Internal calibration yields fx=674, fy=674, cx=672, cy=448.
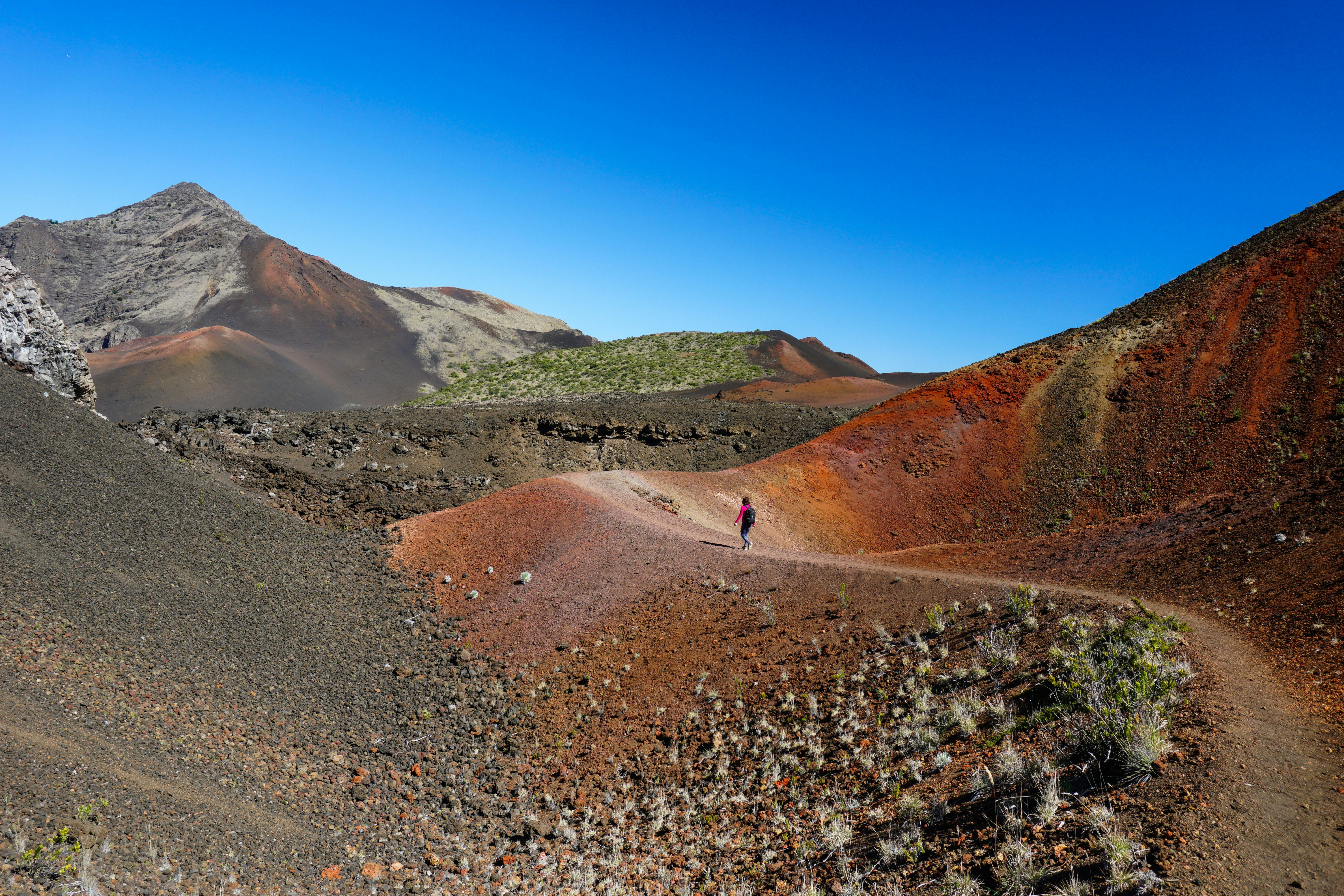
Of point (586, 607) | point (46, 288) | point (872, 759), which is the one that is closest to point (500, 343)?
point (46, 288)

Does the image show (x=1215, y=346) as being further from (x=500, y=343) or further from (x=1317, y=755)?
(x=500, y=343)

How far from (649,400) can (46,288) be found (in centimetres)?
8547

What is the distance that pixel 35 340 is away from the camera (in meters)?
16.8

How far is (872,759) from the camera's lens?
6.95 metres

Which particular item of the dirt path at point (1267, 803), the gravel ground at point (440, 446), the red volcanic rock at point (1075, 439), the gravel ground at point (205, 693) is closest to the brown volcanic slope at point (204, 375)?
the gravel ground at point (440, 446)

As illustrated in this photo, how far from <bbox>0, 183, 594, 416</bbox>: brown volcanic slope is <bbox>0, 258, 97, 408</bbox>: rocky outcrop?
121 feet

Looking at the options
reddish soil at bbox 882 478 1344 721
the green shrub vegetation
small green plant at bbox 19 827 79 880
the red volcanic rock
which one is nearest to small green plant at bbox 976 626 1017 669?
reddish soil at bbox 882 478 1344 721

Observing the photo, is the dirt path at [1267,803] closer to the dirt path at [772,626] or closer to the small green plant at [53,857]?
the dirt path at [772,626]

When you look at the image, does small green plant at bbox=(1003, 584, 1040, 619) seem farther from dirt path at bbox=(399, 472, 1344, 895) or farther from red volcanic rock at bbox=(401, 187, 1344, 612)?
red volcanic rock at bbox=(401, 187, 1344, 612)

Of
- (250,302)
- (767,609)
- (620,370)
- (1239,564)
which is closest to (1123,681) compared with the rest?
(767,609)

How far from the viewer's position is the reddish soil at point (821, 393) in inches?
1657

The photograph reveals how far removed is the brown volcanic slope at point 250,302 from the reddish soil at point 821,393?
33.7 metres

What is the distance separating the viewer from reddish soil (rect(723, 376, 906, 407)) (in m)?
42.1

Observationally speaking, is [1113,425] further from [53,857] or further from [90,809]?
[53,857]
